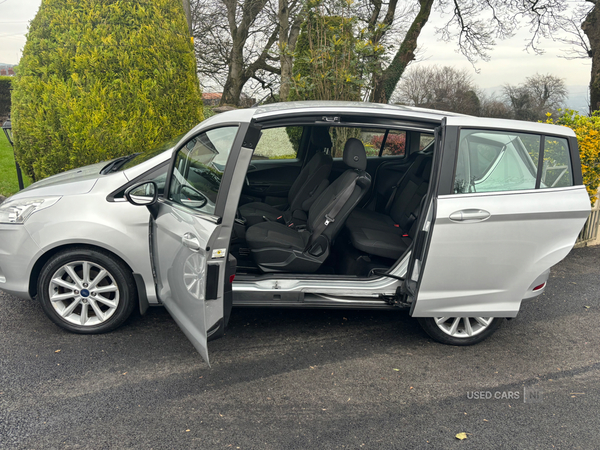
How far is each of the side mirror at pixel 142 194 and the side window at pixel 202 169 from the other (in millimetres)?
154

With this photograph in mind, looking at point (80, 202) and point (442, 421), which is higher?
point (80, 202)

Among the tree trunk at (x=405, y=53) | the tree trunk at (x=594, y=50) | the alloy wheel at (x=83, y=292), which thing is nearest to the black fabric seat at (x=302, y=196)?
the alloy wheel at (x=83, y=292)

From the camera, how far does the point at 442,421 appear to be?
2865mm

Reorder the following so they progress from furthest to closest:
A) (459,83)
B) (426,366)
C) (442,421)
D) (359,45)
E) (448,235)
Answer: (459,83) < (359,45) < (426,366) < (448,235) < (442,421)

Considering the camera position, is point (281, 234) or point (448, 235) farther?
point (281, 234)

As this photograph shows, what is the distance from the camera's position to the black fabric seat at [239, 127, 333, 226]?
15.3 feet

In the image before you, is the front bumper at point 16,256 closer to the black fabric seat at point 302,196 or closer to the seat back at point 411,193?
the black fabric seat at point 302,196

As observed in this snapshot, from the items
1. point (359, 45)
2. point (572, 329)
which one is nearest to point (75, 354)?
point (572, 329)

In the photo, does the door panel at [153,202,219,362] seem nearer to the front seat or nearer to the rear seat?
the front seat

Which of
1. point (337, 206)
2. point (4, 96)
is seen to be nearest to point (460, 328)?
point (337, 206)

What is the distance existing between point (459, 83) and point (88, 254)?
19.5 metres

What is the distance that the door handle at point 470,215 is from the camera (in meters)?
3.26

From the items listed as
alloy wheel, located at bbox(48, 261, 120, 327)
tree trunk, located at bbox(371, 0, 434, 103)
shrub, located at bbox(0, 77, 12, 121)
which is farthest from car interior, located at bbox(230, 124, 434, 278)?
shrub, located at bbox(0, 77, 12, 121)

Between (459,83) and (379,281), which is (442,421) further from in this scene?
(459,83)
